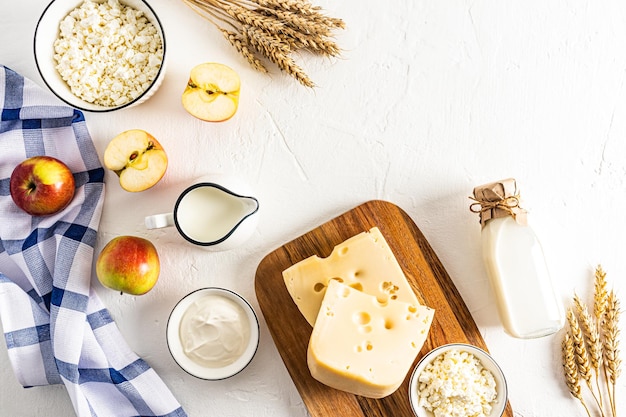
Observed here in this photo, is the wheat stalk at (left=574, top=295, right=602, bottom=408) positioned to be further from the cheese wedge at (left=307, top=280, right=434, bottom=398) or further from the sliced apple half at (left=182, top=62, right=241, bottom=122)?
the sliced apple half at (left=182, top=62, right=241, bottom=122)

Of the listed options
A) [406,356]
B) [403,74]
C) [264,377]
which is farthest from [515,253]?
[264,377]

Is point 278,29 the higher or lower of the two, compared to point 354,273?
higher

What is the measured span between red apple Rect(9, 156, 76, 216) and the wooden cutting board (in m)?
0.53

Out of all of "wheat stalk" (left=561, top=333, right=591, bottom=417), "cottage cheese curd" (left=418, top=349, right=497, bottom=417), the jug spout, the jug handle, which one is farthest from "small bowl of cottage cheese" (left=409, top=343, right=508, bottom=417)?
Result: the jug handle

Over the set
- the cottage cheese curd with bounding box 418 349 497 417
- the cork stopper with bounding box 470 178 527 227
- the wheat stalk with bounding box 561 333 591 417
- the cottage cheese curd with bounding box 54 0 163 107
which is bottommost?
the wheat stalk with bounding box 561 333 591 417

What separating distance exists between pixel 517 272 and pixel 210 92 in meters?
0.86

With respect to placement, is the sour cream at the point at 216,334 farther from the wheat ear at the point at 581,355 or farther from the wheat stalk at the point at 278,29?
the wheat ear at the point at 581,355

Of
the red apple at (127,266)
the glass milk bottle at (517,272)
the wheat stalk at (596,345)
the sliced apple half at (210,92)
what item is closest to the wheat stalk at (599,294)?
the wheat stalk at (596,345)

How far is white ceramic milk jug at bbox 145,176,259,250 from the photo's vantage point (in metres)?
1.45

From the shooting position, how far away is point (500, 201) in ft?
4.64

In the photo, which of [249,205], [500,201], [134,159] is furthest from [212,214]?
[500,201]

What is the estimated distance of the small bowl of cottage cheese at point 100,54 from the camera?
1.47 m

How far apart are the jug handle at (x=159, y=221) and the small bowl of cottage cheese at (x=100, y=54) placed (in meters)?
0.29

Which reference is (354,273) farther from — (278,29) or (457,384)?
(278,29)
